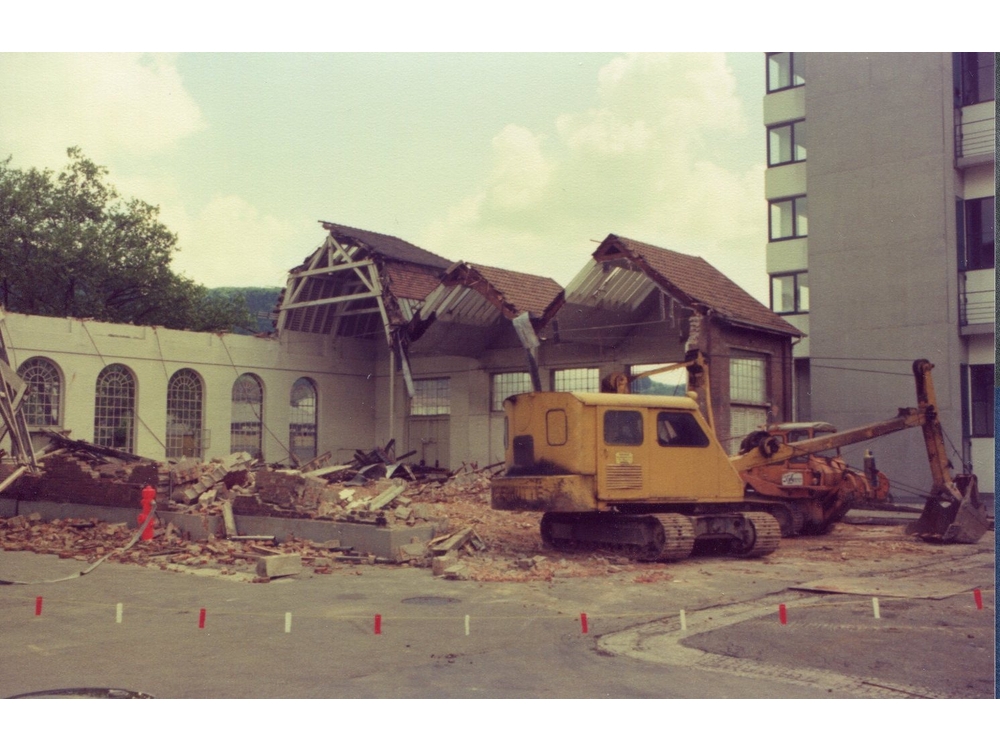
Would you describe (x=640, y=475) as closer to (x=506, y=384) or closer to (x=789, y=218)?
(x=789, y=218)

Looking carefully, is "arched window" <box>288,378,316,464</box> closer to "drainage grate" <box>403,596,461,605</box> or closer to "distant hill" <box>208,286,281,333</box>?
"distant hill" <box>208,286,281,333</box>

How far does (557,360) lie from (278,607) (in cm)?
1323

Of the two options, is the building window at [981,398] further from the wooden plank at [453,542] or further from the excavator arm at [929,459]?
the wooden plank at [453,542]

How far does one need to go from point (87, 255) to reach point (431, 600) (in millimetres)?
6978

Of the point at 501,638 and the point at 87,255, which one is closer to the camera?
the point at 501,638

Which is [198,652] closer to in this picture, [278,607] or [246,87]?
[278,607]

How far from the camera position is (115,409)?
708 inches

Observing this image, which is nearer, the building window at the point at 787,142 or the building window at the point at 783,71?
the building window at the point at 783,71

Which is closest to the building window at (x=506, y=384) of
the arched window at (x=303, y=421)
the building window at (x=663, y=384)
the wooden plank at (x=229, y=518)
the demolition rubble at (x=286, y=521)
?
the demolition rubble at (x=286, y=521)


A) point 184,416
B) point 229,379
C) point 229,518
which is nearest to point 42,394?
point 184,416

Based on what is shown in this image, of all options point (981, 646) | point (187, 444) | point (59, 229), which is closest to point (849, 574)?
point (981, 646)

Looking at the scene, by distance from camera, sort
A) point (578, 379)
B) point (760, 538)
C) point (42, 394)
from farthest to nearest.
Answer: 1. point (578, 379)
2. point (42, 394)
3. point (760, 538)

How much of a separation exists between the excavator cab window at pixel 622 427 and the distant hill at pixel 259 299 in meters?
5.35

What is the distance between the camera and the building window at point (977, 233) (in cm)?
998
